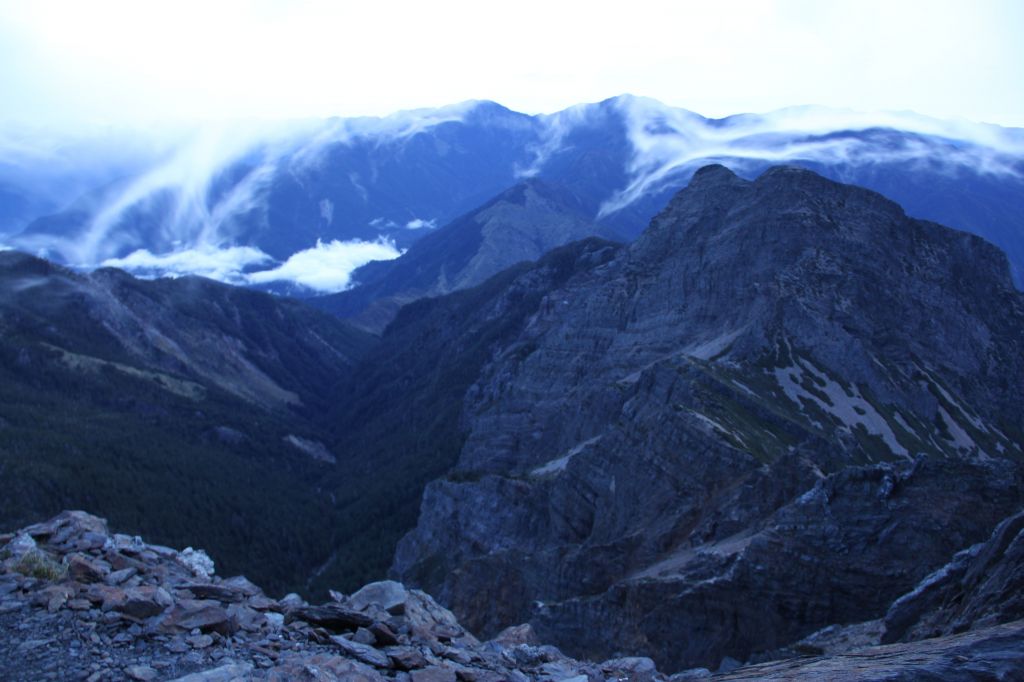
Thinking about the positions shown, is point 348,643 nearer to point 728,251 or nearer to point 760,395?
point 760,395

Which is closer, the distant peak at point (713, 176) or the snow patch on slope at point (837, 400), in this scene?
the snow patch on slope at point (837, 400)

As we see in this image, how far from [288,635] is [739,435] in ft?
119

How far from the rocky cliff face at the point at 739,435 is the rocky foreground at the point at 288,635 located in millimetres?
7670

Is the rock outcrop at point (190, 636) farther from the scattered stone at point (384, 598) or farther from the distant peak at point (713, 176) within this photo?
the distant peak at point (713, 176)

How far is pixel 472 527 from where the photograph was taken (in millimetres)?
66750

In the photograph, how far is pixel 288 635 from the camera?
15.4 m

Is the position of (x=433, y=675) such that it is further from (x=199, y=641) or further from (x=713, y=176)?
(x=713, y=176)

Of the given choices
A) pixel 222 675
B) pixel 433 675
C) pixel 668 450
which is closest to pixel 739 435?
pixel 668 450

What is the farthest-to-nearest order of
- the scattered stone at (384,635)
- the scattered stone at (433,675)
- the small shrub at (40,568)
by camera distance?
the small shrub at (40,568)
the scattered stone at (384,635)
the scattered stone at (433,675)

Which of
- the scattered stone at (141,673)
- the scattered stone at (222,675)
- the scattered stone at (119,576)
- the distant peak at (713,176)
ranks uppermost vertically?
the distant peak at (713,176)

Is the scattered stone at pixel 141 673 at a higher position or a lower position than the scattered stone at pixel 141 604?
higher

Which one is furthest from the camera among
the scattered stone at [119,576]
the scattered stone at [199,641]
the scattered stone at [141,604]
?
the scattered stone at [119,576]

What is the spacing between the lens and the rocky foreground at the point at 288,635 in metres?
12.7

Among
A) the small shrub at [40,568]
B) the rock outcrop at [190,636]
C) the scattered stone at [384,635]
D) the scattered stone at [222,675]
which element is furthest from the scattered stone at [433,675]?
the small shrub at [40,568]
